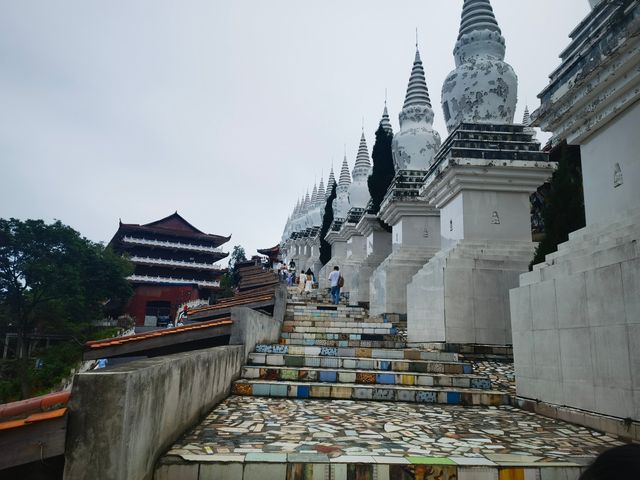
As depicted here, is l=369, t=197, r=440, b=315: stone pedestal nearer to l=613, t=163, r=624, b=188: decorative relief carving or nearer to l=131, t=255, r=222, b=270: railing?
l=613, t=163, r=624, b=188: decorative relief carving

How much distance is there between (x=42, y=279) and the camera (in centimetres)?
3612

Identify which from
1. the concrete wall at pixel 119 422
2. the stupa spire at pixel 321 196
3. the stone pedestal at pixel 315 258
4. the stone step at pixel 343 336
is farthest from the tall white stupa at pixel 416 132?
the stupa spire at pixel 321 196

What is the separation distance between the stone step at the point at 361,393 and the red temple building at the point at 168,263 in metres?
41.6

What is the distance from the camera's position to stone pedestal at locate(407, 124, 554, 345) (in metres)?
7.79

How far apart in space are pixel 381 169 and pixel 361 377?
1262 centimetres

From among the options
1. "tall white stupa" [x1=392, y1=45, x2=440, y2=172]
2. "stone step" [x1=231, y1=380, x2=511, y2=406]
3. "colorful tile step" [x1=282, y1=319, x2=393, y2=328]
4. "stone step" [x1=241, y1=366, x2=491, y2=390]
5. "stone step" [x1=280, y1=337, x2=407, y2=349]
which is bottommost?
"stone step" [x1=231, y1=380, x2=511, y2=406]

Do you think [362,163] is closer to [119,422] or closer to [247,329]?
[247,329]

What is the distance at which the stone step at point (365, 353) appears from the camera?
285 inches

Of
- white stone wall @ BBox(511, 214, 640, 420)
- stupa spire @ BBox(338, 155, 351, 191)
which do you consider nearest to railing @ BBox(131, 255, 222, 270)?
stupa spire @ BBox(338, 155, 351, 191)

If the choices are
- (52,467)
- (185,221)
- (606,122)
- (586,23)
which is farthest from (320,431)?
(185,221)

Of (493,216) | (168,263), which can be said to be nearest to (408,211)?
(493,216)

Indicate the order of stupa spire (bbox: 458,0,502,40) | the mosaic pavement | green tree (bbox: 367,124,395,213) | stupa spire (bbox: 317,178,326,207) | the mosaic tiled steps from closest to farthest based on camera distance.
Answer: the mosaic pavement → stupa spire (bbox: 458,0,502,40) → the mosaic tiled steps → green tree (bbox: 367,124,395,213) → stupa spire (bbox: 317,178,326,207)

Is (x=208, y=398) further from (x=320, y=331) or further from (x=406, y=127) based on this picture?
(x=406, y=127)

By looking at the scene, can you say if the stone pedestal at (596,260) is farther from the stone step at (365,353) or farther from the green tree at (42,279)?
the green tree at (42,279)
